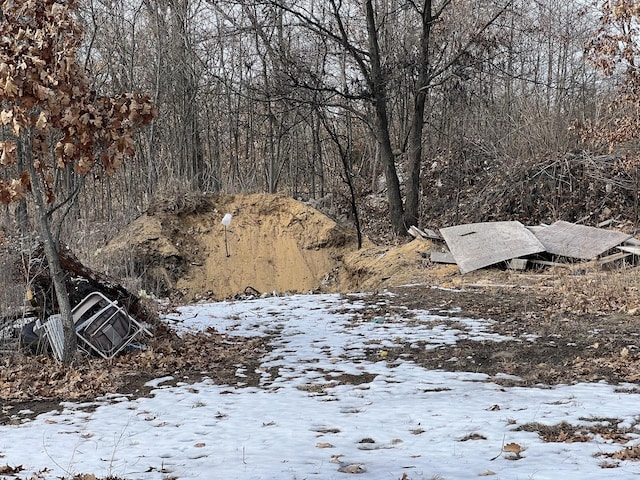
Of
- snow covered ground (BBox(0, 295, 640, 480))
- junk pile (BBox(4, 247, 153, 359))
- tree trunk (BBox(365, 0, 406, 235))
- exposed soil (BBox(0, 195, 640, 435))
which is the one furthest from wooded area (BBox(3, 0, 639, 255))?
snow covered ground (BBox(0, 295, 640, 480))

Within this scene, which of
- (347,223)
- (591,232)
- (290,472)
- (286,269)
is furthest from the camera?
(347,223)

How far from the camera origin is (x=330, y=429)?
4867 mm

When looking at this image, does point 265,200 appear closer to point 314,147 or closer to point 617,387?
point 314,147

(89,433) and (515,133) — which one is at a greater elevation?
(515,133)

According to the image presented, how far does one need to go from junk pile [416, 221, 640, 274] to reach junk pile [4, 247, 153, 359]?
6.78 m

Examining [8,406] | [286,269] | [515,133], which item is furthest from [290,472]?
[515,133]

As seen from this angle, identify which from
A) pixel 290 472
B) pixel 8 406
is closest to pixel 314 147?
pixel 8 406

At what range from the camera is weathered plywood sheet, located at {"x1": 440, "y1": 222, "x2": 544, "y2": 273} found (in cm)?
1262

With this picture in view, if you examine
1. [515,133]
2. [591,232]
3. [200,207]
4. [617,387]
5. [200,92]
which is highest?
[200,92]

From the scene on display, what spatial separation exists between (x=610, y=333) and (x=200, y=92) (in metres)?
16.5

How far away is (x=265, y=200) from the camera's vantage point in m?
18.8

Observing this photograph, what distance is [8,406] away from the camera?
5.82m

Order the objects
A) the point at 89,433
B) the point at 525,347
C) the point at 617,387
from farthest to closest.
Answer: the point at 525,347, the point at 617,387, the point at 89,433

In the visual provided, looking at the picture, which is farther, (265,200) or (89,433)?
(265,200)
